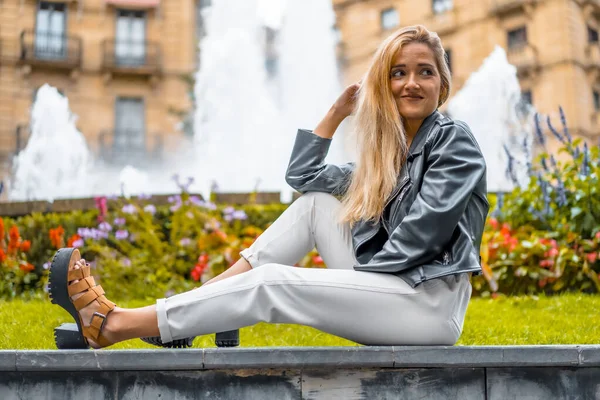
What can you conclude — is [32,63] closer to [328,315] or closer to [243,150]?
[243,150]

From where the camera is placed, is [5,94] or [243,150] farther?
[5,94]

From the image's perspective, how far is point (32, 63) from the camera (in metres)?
20.1

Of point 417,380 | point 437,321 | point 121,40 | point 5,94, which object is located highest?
point 121,40

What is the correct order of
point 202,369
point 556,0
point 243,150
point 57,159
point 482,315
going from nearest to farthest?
point 202,369
point 482,315
point 243,150
point 57,159
point 556,0

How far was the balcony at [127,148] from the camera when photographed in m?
20.1

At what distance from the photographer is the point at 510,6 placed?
1998 cm

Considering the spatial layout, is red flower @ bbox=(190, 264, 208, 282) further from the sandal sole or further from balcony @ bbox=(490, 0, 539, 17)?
balcony @ bbox=(490, 0, 539, 17)

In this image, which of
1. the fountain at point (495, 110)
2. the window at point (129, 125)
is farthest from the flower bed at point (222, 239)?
the window at point (129, 125)

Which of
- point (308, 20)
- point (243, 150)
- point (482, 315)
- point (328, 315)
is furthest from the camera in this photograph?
point (308, 20)

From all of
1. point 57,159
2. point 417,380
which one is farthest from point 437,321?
point 57,159

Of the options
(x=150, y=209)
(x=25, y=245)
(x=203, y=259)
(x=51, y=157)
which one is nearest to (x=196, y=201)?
(x=150, y=209)

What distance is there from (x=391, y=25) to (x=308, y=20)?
2.84 meters

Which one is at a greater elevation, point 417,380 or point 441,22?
point 441,22

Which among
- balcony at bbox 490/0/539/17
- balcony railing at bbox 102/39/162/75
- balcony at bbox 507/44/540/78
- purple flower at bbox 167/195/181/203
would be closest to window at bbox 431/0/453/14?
balcony at bbox 490/0/539/17
